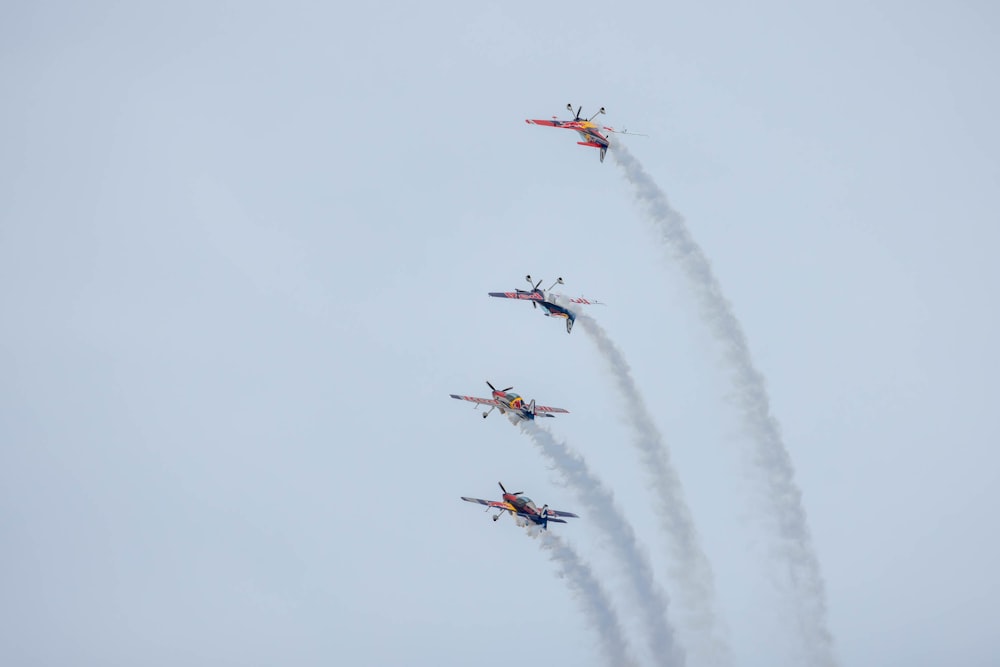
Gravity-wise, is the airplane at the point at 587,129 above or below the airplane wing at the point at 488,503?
above

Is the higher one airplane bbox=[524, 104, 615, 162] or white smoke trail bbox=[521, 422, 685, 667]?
airplane bbox=[524, 104, 615, 162]

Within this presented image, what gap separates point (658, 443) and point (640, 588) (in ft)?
45.6

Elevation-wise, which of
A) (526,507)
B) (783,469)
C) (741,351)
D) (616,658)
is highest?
(741,351)

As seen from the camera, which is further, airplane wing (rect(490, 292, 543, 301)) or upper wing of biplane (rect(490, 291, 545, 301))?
airplane wing (rect(490, 292, 543, 301))

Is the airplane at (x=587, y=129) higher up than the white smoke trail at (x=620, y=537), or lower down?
higher up

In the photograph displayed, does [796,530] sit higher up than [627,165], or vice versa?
[627,165]

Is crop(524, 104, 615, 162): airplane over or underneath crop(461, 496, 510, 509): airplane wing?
over

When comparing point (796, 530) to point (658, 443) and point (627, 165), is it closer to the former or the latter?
point (658, 443)

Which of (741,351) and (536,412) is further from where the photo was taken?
(741,351)

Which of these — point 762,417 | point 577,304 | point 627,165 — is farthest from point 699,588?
point 627,165

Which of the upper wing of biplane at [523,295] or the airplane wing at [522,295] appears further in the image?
the airplane wing at [522,295]

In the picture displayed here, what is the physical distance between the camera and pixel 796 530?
160 m

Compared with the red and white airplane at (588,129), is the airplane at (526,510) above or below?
below

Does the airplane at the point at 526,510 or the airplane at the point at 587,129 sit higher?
the airplane at the point at 587,129
